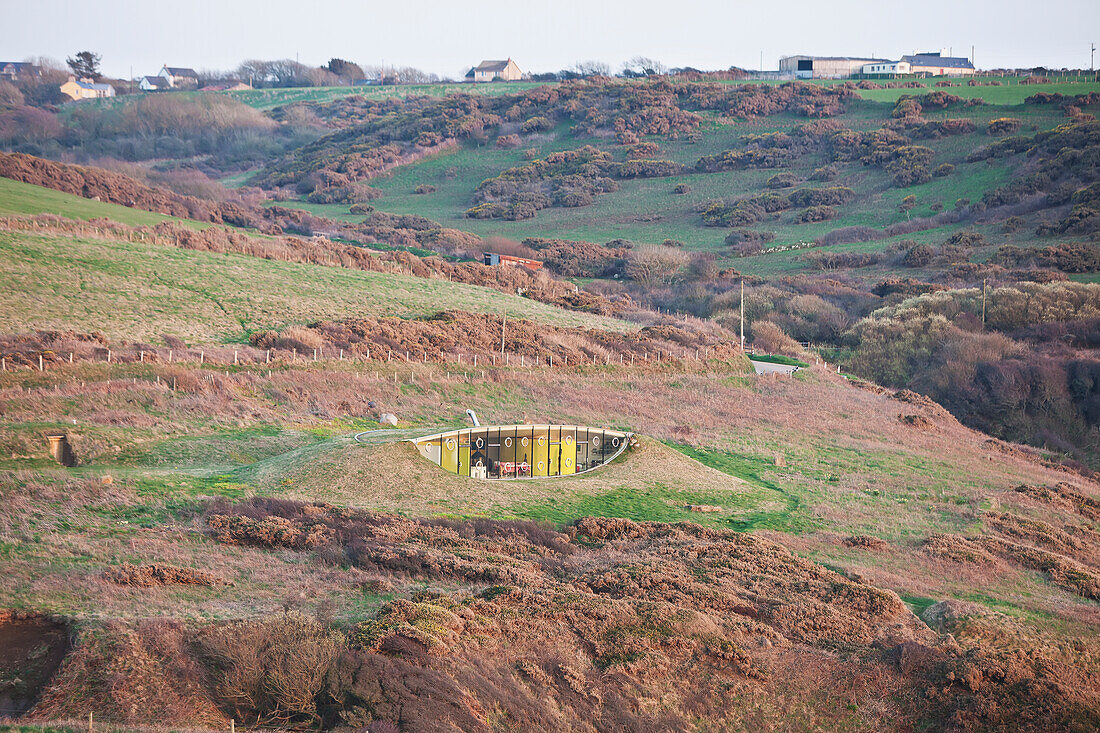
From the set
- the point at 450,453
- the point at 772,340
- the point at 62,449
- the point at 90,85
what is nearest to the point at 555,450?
the point at 450,453

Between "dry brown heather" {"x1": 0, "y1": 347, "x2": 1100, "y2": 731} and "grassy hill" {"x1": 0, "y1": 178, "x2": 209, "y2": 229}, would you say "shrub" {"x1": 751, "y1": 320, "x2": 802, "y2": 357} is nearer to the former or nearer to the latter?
"dry brown heather" {"x1": 0, "y1": 347, "x2": 1100, "y2": 731}

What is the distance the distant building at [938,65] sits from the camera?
160 meters

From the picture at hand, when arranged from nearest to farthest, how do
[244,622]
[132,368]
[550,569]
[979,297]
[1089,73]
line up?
[244,622], [550,569], [132,368], [979,297], [1089,73]

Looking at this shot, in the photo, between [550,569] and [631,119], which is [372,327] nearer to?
[550,569]

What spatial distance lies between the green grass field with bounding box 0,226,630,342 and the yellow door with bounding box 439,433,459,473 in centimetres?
1799

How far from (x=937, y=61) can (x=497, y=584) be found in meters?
175

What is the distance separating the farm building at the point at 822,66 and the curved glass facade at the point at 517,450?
448 ft

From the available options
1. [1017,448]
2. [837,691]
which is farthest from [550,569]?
[1017,448]

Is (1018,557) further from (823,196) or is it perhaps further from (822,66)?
(822,66)

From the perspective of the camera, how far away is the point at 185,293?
148ft

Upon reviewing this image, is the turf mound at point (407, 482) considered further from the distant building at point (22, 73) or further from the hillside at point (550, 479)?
the distant building at point (22, 73)

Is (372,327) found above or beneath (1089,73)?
beneath

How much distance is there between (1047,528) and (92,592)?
26.1 m

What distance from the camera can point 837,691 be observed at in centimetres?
1683
